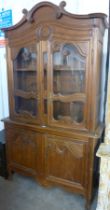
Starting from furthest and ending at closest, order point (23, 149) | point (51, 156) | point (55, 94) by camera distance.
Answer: point (23, 149), point (51, 156), point (55, 94)

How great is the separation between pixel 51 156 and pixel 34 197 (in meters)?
0.52

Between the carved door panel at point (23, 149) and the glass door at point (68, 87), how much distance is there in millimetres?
355

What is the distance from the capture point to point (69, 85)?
1.82m

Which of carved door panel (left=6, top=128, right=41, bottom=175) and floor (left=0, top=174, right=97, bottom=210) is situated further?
carved door panel (left=6, top=128, right=41, bottom=175)

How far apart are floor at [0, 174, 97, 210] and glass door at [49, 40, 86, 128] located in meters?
0.87

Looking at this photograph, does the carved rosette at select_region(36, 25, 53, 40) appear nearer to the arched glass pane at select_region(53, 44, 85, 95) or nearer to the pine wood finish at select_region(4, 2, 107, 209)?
the pine wood finish at select_region(4, 2, 107, 209)

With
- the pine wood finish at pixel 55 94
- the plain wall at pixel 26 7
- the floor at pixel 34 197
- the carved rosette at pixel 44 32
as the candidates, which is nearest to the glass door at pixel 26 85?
the pine wood finish at pixel 55 94

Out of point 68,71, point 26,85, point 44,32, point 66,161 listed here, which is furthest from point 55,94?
point 66,161

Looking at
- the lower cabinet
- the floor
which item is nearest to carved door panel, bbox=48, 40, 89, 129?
the lower cabinet

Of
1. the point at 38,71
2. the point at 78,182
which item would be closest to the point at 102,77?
the point at 38,71

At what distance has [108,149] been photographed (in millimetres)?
1487

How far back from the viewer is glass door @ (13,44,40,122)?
1.86 metres

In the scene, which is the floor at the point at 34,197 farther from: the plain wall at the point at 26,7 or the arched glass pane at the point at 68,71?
the arched glass pane at the point at 68,71

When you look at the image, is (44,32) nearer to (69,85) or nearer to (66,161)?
(69,85)
